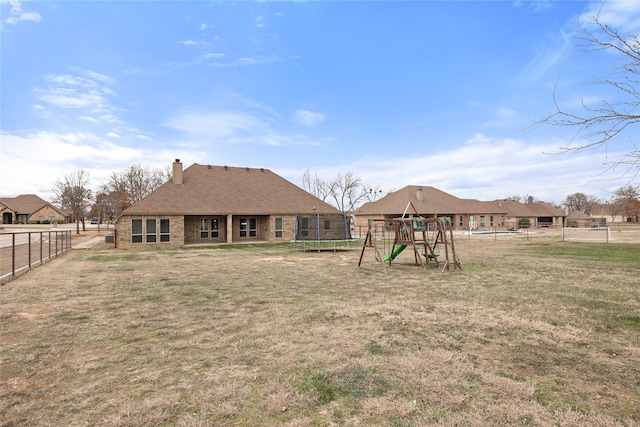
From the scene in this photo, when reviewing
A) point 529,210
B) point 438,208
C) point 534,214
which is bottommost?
point 534,214

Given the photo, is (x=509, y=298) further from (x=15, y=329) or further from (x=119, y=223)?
(x=119, y=223)

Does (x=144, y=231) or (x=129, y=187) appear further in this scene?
(x=129, y=187)

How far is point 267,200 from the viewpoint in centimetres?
2977

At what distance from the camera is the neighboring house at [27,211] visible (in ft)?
248

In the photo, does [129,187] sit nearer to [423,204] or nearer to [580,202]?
[423,204]

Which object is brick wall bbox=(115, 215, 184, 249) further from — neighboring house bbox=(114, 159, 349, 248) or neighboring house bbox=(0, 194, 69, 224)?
neighboring house bbox=(0, 194, 69, 224)

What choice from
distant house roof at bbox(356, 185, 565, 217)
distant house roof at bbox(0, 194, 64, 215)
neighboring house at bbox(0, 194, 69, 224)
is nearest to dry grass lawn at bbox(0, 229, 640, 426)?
distant house roof at bbox(356, 185, 565, 217)

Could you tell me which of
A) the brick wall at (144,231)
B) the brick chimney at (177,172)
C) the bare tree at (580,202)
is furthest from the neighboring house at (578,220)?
the brick wall at (144,231)

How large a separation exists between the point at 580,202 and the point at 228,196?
126369 millimetres

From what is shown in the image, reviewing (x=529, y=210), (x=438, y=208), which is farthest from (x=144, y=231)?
(x=529, y=210)

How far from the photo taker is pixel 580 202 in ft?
376

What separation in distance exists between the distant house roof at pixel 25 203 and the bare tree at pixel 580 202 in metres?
150

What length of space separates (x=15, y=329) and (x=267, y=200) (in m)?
24.1

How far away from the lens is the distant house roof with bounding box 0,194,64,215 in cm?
7700
